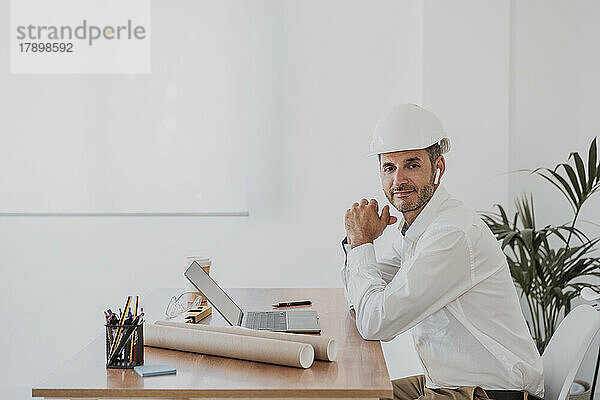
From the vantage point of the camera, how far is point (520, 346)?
2.17 metres

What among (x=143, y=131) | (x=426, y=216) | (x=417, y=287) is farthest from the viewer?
(x=143, y=131)

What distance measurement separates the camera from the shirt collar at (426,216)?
2.32 meters

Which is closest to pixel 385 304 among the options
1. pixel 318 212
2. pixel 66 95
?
pixel 318 212

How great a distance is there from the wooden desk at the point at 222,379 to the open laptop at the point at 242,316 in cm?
16

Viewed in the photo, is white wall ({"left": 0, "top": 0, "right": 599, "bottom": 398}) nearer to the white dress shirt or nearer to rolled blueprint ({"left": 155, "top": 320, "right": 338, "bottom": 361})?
the white dress shirt

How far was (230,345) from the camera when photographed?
Result: 1817mm

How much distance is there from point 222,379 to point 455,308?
785 millimetres

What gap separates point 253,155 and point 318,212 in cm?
44

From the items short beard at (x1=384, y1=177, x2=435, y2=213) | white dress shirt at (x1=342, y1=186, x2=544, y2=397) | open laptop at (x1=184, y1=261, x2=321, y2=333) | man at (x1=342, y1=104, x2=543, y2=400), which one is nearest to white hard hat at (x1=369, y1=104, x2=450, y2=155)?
man at (x1=342, y1=104, x2=543, y2=400)

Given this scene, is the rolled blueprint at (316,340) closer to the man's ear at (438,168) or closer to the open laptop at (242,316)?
the open laptop at (242,316)

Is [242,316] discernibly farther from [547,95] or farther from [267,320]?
[547,95]

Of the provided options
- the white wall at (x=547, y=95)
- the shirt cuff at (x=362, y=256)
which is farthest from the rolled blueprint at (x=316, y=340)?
the white wall at (x=547, y=95)

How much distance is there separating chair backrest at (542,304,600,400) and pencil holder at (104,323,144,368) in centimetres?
113

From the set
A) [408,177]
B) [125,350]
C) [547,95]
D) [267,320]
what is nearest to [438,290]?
[408,177]
